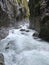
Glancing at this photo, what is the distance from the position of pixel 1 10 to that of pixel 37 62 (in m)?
8.85

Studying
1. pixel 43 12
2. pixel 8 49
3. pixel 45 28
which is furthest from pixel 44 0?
pixel 8 49

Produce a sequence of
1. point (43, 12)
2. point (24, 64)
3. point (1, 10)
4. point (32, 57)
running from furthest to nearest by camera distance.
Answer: point (1, 10), point (43, 12), point (32, 57), point (24, 64)

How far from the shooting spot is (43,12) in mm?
12680

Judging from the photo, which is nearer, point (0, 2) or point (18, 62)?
point (18, 62)

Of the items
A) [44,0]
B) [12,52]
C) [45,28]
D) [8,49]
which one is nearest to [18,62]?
[12,52]

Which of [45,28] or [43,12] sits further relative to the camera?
[43,12]

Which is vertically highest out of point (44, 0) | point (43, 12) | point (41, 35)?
point (44, 0)

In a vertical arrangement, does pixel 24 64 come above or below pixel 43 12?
below

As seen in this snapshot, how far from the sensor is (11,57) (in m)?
8.09

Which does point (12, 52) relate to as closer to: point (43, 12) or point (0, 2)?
point (43, 12)

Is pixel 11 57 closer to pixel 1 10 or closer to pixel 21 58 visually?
pixel 21 58

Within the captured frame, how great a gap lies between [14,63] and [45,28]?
16.8 feet

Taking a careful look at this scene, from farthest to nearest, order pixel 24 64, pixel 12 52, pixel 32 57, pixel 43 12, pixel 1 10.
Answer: pixel 1 10
pixel 43 12
pixel 12 52
pixel 32 57
pixel 24 64

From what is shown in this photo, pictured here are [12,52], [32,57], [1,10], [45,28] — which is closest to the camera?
[32,57]
